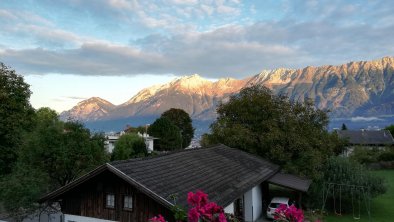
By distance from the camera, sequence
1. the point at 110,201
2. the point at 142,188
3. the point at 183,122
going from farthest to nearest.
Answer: the point at 183,122
the point at 110,201
the point at 142,188

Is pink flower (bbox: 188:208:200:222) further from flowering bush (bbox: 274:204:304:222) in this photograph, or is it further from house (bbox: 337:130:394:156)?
house (bbox: 337:130:394:156)

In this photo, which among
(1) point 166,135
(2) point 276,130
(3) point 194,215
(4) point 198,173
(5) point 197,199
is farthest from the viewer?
(1) point 166,135

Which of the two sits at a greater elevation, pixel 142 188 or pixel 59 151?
pixel 59 151

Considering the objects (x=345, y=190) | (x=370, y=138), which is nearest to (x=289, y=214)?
(x=345, y=190)

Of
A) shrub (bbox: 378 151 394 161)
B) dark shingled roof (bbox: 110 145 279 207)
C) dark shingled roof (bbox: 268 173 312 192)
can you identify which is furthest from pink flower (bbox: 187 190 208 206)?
shrub (bbox: 378 151 394 161)

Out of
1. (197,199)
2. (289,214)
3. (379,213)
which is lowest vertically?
(379,213)

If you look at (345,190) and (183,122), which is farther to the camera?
(183,122)

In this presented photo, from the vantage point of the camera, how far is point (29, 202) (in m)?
19.7

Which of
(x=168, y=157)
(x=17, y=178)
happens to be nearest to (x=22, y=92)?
(x=17, y=178)

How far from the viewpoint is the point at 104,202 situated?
53.7 feet

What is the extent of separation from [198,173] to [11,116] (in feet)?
71.4

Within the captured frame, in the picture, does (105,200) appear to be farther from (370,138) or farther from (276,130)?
(370,138)

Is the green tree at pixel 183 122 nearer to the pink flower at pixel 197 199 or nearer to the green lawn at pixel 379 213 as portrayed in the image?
the green lawn at pixel 379 213

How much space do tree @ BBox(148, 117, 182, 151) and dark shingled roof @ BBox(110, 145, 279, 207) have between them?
50.2m
